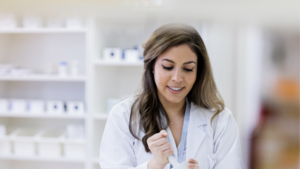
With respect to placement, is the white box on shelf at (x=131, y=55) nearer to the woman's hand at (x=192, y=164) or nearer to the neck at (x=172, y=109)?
the neck at (x=172, y=109)

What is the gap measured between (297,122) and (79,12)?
0.46ft

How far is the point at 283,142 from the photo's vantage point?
5.9 inches

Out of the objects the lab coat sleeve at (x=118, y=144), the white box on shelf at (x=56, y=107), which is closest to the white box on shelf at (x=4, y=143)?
the white box on shelf at (x=56, y=107)

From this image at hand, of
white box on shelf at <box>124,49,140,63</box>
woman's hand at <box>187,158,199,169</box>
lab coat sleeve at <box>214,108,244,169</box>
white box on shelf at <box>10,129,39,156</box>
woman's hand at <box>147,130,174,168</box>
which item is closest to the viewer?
woman's hand at <box>187,158,199,169</box>

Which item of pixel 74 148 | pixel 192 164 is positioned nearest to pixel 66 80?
pixel 74 148

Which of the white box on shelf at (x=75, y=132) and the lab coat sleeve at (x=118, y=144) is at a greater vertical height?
the lab coat sleeve at (x=118, y=144)

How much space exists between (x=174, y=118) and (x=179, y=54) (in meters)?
0.31

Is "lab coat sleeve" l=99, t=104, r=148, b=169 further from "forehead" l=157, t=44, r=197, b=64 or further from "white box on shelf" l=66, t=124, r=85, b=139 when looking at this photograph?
"white box on shelf" l=66, t=124, r=85, b=139

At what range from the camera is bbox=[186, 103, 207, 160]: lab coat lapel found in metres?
1.00

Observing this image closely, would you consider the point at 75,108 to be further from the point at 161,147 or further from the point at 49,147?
the point at 161,147

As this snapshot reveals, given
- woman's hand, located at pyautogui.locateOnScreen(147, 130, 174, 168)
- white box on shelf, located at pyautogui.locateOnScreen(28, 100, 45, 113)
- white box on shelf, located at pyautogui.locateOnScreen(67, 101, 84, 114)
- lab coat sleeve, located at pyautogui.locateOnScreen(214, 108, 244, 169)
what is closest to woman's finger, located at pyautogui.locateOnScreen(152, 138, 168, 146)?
woman's hand, located at pyautogui.locateOnScreen(147, 130, 174, 168)

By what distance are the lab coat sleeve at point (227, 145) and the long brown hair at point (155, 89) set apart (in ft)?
0.16

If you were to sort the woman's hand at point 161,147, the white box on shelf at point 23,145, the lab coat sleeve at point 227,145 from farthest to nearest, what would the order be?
the white box on shelf at point 23,145
the lab coat sleeve at point 227,145
the woman's hand at point 161,147

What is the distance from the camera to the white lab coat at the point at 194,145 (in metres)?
1.00
